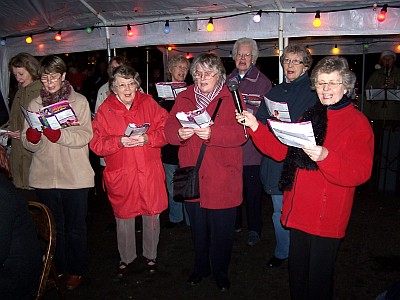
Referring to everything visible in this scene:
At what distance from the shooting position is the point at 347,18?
530cm

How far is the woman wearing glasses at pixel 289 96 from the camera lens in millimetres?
3479

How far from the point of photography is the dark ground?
3.61 meters

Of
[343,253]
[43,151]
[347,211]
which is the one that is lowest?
[343,253]

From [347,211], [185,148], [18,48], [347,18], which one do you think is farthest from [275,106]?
[18,48]

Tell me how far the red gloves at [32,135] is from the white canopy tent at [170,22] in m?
3.19

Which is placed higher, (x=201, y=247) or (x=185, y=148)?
(x=185, y=148)

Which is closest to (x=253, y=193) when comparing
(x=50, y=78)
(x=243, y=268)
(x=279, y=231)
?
(x=279, y=231)

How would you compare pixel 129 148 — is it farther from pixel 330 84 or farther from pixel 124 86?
pixel 330 84

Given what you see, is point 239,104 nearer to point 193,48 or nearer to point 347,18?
point 347,18

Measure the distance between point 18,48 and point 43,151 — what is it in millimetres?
4776

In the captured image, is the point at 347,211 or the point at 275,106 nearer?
the point at 347,211

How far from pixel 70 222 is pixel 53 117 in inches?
37.6

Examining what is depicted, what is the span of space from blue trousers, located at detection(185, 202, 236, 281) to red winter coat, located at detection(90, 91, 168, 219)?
0.39 metres

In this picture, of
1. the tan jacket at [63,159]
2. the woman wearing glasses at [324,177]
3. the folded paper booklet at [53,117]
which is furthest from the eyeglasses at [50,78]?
the woman wearing glasses at [324,177]
